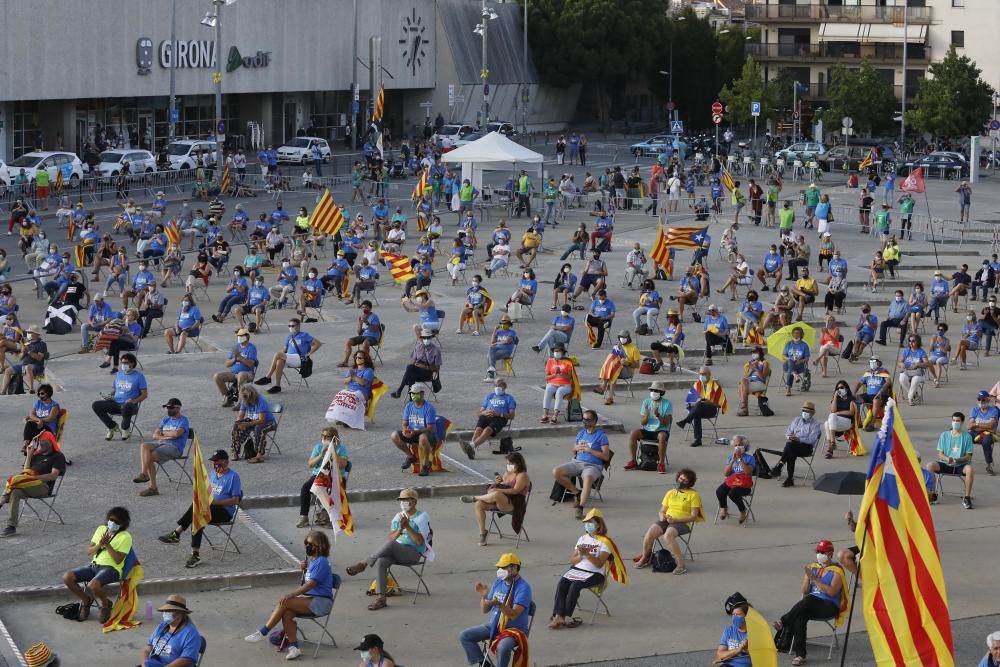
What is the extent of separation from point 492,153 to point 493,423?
89.1ft

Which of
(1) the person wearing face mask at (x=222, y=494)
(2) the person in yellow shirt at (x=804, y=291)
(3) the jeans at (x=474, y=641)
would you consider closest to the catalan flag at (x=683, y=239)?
(2) the person in yellow shirt at (x=804, y=291)

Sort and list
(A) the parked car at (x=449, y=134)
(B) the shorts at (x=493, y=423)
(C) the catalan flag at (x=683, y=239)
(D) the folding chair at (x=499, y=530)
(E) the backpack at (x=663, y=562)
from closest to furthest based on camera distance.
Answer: (E) the backpack at (x=663, y=562) < (D) the folding chair at (x=499, y=530) < (B) the shorts at (x=493, y=423) < (C) the catalan flag at (x=683, y=239) < (A) the parked car at (x=449, y=134)

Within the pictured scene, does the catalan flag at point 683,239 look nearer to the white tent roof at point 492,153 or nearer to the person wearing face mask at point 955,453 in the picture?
the white tent roof at point 492,153

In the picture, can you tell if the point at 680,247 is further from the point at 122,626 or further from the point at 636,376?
the point at 122,626

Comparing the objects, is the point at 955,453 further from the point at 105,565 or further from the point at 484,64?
the point at 484,64

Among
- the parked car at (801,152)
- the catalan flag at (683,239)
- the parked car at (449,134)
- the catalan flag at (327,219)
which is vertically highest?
the parked car at (449,134)

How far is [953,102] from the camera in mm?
74562

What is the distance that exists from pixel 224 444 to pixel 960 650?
10273mm

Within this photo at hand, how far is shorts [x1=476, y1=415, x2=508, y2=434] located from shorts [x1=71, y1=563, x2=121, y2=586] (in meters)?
7.20

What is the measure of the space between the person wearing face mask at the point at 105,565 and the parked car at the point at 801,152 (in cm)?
5639

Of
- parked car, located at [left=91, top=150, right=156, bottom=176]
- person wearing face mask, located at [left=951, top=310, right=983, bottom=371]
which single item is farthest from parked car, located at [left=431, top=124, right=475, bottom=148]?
person wearing face mask, located at [left=951, top=310, right=983, bottom=371]

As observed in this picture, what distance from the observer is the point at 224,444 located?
70.3 ft

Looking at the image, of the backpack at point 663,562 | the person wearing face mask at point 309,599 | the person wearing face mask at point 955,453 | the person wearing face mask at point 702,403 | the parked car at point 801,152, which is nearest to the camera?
the person wearing face mask at point 309,599

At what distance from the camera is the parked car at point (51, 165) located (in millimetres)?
50531
